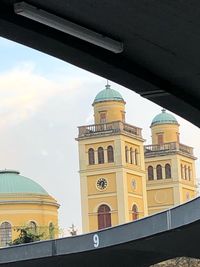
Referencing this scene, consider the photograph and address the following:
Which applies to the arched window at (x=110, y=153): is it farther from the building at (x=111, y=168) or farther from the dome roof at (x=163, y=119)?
the dome roof at (x=163, y=119)

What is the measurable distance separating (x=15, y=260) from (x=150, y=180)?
66.9 m

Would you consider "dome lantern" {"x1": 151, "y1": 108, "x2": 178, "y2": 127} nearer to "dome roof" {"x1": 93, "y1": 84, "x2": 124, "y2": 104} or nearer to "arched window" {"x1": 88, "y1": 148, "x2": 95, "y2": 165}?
"dome roof" {"x1": 93, "y1": 84, "x2": 124, "y2": 104}

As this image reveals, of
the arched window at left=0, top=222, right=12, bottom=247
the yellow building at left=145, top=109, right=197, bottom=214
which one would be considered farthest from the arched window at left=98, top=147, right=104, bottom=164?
the arched window at left=0, top=222, right=12, bottom=247

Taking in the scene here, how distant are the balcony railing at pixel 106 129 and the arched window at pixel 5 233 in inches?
546

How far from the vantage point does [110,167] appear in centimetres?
8431

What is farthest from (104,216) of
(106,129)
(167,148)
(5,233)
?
(167,148)

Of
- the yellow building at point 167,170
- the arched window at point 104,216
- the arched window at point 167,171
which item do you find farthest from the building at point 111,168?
the arched window at point 167,171

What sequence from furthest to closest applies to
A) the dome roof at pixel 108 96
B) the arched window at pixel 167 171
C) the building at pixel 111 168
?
the arched window at pixel 167 171 → the dome roof at pixel 108 96 → the building at pixel 111 168

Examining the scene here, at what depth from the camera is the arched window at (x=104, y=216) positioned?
8148 cm

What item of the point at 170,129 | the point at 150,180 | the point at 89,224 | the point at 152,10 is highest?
the point at 170,129

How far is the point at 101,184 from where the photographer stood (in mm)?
84312

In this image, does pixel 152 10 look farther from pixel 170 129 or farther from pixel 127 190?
pixel 170 129

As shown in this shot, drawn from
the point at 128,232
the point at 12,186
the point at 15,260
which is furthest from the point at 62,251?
the point at 12,186

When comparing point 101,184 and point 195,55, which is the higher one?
point 101,184
